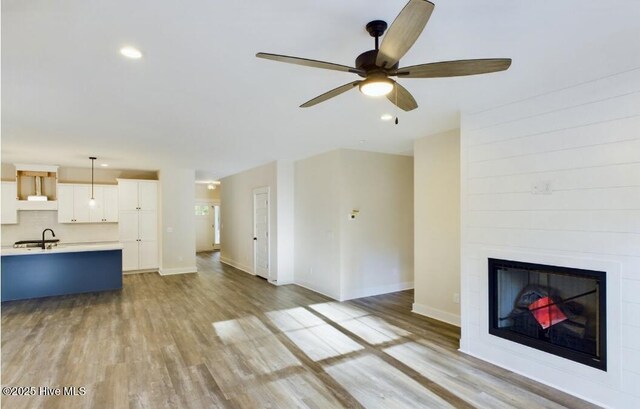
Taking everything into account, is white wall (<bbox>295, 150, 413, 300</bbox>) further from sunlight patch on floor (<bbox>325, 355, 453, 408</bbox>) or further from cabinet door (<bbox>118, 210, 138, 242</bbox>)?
cabinet door (<bbox>118, 210, 138, 242</bbox>)

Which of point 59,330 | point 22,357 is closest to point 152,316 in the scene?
point 59,330

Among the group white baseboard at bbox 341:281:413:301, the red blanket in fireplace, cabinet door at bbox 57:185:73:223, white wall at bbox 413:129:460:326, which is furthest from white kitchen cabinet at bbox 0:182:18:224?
the red blanket in fireplace

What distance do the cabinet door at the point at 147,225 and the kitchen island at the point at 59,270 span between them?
1604 mm

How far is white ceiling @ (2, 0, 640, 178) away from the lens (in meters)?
1.84

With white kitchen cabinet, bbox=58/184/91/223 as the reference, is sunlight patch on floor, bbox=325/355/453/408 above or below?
below

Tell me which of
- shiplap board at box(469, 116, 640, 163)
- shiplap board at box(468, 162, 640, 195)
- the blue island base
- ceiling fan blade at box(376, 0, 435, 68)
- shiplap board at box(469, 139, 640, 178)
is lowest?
the blue island base

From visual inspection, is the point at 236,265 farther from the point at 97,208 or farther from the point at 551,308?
the point at 551,308

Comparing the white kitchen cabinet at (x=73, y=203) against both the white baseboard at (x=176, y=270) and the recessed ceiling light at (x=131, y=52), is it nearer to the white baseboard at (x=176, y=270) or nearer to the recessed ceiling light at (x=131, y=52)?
the white baseboard at (x=176, y=270)

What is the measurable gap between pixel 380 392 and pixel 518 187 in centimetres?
231

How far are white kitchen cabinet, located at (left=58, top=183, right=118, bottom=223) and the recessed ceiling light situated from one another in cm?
681

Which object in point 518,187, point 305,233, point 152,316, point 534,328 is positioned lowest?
point 152,316

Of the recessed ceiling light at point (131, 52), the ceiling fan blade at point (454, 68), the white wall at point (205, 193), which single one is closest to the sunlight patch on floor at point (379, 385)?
the ceiling fan blade at point (454, 68)

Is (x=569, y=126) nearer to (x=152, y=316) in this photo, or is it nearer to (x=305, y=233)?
(x=305, y=233)

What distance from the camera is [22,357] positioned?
3.41 m
